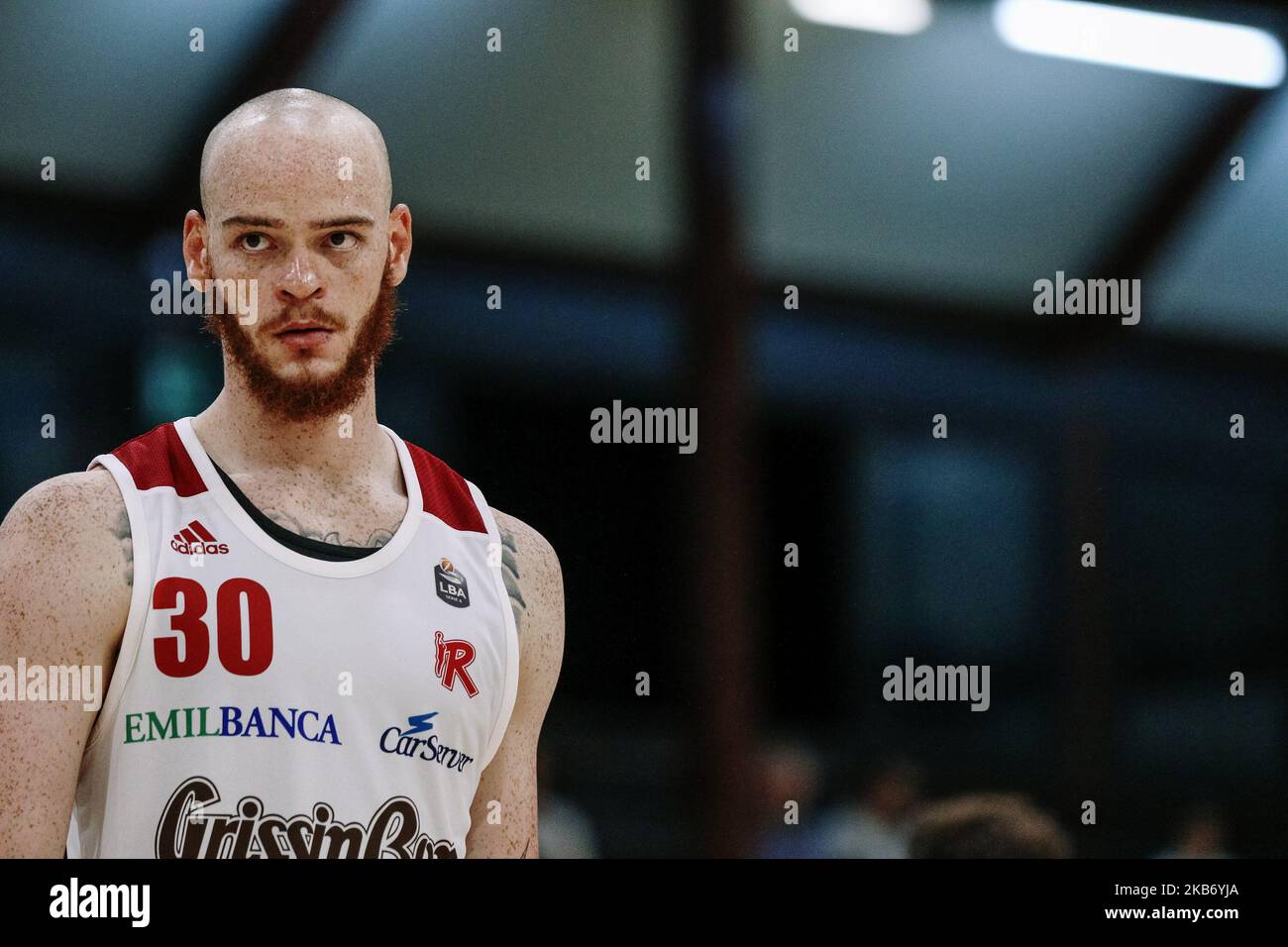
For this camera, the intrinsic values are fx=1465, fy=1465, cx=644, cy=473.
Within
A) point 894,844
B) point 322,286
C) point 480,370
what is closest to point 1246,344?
point 894,844

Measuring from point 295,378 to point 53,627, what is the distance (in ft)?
1.98

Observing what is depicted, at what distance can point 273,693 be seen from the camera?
250 cm

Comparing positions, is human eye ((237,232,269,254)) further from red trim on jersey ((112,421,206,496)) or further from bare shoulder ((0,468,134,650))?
bare shoulder ((0,468,134,650))

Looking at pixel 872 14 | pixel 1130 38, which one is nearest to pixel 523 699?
pixel 872 14

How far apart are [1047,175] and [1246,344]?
56 cm

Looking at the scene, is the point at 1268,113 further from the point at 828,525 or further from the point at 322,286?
the point at 322,286

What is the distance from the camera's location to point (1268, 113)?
127 inches

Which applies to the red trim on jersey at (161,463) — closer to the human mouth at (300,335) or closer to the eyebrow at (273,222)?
the human mouth at (300,335)

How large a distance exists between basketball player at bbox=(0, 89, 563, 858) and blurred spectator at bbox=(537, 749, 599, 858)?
0.14 feet

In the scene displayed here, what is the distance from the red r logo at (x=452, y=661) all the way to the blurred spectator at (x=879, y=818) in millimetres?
792

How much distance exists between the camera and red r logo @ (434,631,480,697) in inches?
103
